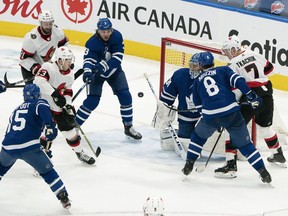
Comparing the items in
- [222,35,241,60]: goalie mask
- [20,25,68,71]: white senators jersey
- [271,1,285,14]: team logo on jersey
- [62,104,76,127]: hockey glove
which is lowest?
[62,104,76,127]: hockey glove

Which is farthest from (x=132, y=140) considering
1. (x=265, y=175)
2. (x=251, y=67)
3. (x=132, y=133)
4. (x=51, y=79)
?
(x=265, y=175)

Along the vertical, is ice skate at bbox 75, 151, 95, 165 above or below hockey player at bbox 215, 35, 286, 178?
below

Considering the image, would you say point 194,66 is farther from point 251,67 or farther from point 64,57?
point 64,57

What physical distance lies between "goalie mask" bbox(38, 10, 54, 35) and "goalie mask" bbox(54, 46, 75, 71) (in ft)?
3.04

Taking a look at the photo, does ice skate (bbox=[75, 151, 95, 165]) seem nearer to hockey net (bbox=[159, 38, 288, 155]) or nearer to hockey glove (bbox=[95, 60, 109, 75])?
hockey glove (bbox=[95, 60, 109, 75])

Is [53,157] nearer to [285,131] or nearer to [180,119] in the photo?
[180,119]

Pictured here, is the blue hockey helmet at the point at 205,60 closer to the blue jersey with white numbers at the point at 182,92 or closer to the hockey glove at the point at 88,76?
the blue jersey with white numbers at the point at 182,92

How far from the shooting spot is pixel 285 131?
27.2 feet

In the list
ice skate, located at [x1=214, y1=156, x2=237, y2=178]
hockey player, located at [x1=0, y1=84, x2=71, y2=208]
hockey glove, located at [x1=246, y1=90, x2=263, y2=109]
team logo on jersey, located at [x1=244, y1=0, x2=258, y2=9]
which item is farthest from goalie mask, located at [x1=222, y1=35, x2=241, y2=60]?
team logo on jersey, located at [x1=244, y1=0, x2=258, y2=9]

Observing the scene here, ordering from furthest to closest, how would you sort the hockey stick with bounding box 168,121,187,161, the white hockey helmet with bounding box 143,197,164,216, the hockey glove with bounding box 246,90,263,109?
the hockey stick with bounding box 168,121,187,161 < the hockey glove with bounding box 246,90,263,109 < the white hockey helmet with bounding box 143,197,164,216

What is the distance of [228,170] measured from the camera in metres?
7.38

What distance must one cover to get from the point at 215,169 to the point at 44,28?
2.01 m

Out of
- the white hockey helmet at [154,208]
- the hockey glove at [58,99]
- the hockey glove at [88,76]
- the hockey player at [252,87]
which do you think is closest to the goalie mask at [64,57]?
the hockey glove at [58,99]

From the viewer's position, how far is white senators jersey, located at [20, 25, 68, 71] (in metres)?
8.26
